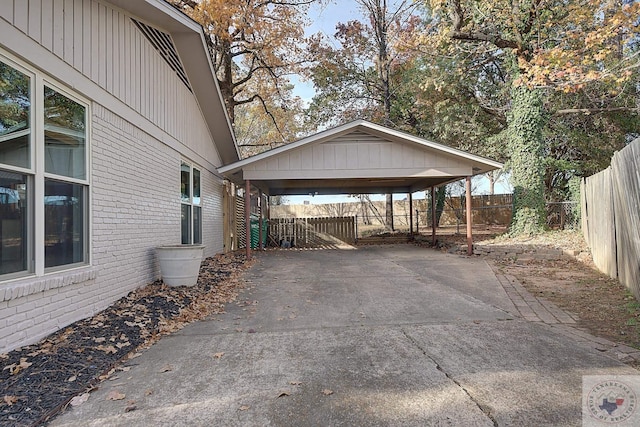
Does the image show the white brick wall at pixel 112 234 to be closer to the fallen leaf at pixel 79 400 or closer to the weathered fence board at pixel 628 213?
the fallen leaf at pixel 79 400

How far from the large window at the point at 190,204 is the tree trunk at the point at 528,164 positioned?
32.4 feet

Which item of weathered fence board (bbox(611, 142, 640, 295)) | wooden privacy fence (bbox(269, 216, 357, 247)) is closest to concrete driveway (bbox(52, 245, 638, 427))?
weathered fence board (bbox(611, 142, 640, 295))

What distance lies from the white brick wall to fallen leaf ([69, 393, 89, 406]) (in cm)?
103

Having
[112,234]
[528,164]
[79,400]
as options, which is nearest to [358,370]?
[79,400]

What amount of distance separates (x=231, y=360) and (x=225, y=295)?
115 inches

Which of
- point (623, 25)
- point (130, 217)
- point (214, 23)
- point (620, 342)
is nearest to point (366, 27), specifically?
point (214, 23)

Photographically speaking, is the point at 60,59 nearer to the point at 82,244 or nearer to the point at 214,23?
the point at 82,244

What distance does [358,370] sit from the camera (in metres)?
3.25

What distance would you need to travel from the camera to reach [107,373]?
3.25m

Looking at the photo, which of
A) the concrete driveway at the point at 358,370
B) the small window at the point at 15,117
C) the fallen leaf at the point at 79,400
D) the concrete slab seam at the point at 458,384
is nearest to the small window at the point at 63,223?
the small window at the point at 15,117

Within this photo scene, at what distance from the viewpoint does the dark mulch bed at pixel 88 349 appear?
8.66ft

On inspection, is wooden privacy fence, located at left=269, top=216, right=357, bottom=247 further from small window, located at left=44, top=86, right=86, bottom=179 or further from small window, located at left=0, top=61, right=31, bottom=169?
small window, located at left=0, top=61, right=31, bottom=169

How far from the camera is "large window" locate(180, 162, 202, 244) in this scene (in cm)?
853

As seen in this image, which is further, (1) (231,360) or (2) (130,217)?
(2) (130,217)
